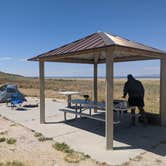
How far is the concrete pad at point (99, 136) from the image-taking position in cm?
463

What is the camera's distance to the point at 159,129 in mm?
6648

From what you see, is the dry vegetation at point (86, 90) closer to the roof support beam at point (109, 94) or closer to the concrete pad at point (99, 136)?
the concrete pad at point (99, 136)

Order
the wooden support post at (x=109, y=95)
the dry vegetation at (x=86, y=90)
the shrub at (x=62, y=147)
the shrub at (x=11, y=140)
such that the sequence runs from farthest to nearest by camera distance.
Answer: the dry vegetation at (x=86, y=90) < the shrub at (x=11, y=140) < the wooden support post at (x=109, y=95) < the shrub at (x=62, y=147)

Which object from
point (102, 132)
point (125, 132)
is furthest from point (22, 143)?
point (125, 132)

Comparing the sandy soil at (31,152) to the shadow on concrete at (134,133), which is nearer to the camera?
the sandy soil at (31,152)

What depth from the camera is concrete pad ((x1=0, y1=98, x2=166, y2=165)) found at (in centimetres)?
463

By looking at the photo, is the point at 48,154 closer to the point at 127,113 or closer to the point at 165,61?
the point at 165,61

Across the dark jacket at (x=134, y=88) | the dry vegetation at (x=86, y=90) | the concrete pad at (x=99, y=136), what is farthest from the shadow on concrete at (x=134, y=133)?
the dry vegetation at (x=86, y=90)

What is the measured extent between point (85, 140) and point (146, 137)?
1744 mm

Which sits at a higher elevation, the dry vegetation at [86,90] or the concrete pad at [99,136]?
the dry vegetation at [86,90]

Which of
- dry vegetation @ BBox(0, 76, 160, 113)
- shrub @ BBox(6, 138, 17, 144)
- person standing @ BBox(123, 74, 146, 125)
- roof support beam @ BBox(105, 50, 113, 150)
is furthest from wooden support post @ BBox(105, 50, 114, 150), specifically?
dry vegetation @ BBox(0, 76, 160, 113)

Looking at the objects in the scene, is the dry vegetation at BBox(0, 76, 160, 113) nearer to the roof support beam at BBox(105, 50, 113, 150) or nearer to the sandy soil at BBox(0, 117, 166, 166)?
the roof support beam at BBox(105, 50, 113, 150)

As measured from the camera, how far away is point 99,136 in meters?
6.00

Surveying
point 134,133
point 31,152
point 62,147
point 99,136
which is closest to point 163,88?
point 134,133
